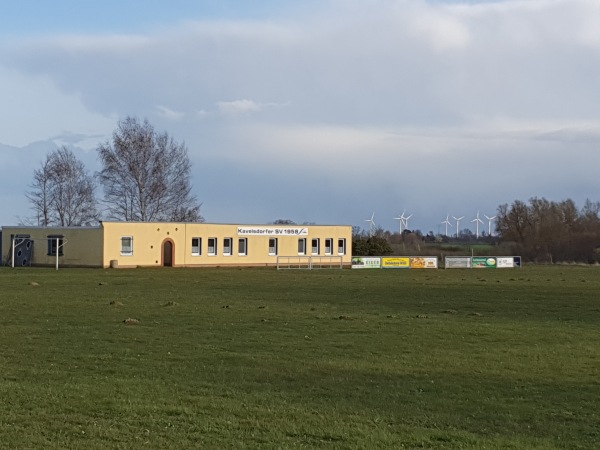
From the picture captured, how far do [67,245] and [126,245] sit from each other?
4.82 m

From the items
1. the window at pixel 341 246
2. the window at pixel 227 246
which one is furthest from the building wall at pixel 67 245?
the window at pixel 341 246

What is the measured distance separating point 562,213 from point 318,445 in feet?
399

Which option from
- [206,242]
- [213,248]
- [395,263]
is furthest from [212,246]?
[395,263]

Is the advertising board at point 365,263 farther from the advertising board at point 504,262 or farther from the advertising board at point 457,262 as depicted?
the advertising board at point 504,262

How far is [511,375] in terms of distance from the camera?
47.3 feet

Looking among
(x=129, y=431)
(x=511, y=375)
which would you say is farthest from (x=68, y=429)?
(x=511, y=375)

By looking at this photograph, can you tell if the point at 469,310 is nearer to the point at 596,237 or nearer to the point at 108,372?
the point at 108,372

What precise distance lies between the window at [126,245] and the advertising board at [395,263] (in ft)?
78.2

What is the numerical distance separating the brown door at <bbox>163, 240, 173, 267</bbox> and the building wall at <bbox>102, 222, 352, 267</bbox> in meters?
0.08

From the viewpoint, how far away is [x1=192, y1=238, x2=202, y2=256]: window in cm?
7112

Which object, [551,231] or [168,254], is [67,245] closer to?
[168,254]

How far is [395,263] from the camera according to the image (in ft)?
259

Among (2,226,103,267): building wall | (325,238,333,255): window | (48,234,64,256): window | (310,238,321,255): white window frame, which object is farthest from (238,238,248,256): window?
(48,234,64,256): window

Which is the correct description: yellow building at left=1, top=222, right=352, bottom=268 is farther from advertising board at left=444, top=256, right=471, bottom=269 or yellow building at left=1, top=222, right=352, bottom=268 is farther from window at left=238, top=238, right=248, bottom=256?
advertising board at left=444, top=256, right=471, bottom=269
